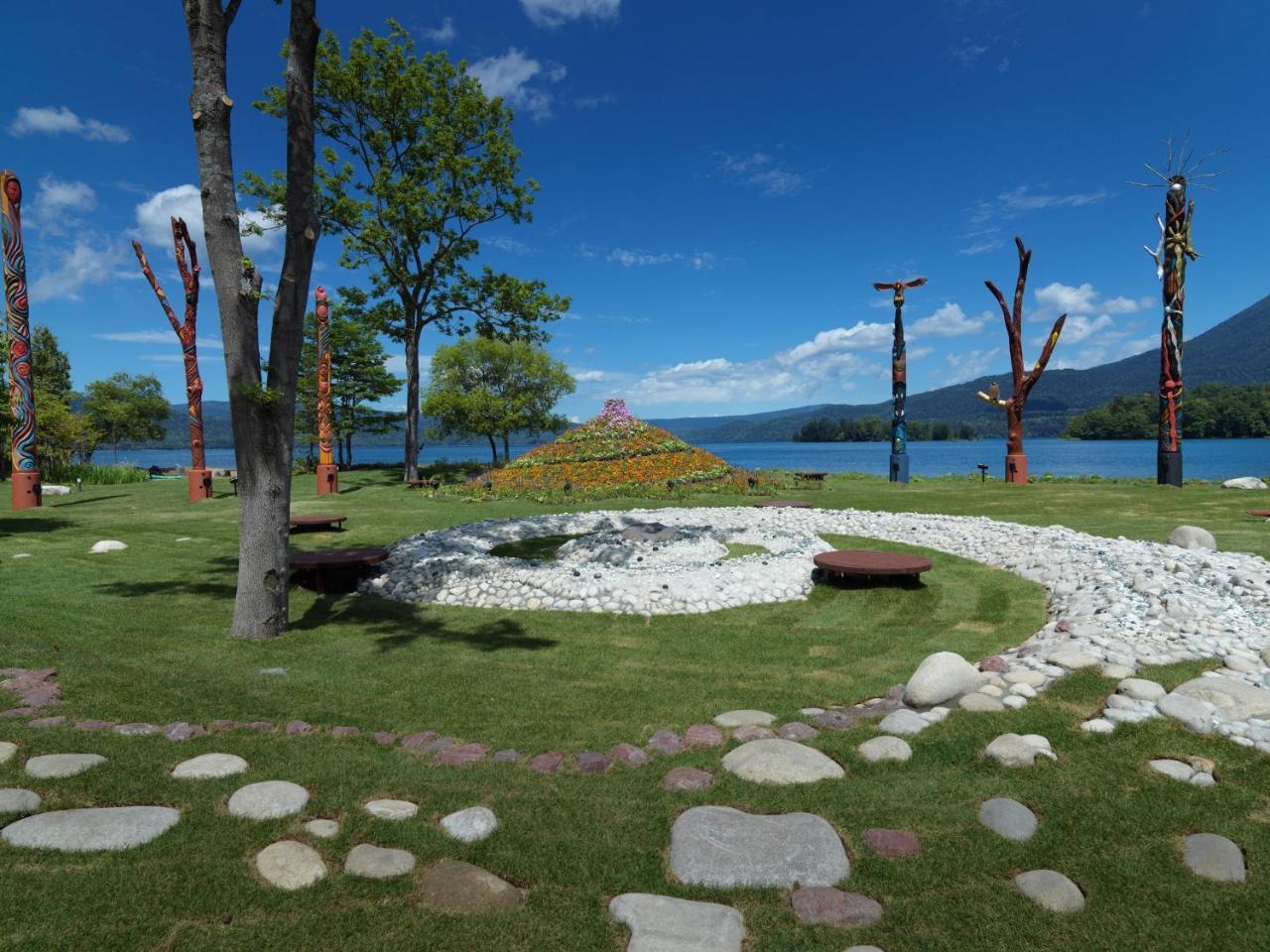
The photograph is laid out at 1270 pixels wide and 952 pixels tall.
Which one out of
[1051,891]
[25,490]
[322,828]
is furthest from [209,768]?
[25,490]

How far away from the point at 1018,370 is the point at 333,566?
2176cm

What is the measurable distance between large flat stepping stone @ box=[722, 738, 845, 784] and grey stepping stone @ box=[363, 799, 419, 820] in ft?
5.93

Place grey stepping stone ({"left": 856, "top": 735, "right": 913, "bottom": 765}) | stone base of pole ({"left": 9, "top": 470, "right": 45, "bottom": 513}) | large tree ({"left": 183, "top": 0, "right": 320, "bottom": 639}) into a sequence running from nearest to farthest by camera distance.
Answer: grey stepping stone ({"left": 856, "top": 735, "right": 913, "bottom": 765}), large tree ({"left": 183, "top": 0, "right": 320, "bottom": 639}), stone base of pole ({"left": 9, "top": 470, "right": 45, "bottom": 513})

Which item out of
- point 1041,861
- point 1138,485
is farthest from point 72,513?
point 1138,485

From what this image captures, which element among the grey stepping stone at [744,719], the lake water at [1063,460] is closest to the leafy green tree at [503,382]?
the lake water at [1063,460]

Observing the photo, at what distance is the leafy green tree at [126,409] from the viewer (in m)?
41.7

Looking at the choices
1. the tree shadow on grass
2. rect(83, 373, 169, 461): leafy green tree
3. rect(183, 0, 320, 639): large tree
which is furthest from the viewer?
rect(83, 373, 169, 461): leafy green tree

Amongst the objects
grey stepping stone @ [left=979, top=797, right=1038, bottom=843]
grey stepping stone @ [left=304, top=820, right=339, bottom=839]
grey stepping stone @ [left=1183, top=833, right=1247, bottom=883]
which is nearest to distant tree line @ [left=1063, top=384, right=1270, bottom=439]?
grey stepping stone @ [left=1183, top=833, right=1247, bottom=883]

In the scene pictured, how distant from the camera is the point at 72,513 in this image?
52.4 feet

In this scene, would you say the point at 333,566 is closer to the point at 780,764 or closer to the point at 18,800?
the point at 18,800

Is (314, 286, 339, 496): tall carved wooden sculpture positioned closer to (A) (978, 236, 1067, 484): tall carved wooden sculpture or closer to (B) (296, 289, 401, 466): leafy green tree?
(B) (296, 289, 401, 466): leafy green tree

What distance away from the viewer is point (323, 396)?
67.9 ft

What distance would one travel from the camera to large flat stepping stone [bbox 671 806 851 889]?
2986mm

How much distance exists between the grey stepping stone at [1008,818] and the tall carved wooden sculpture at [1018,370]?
2008cm
